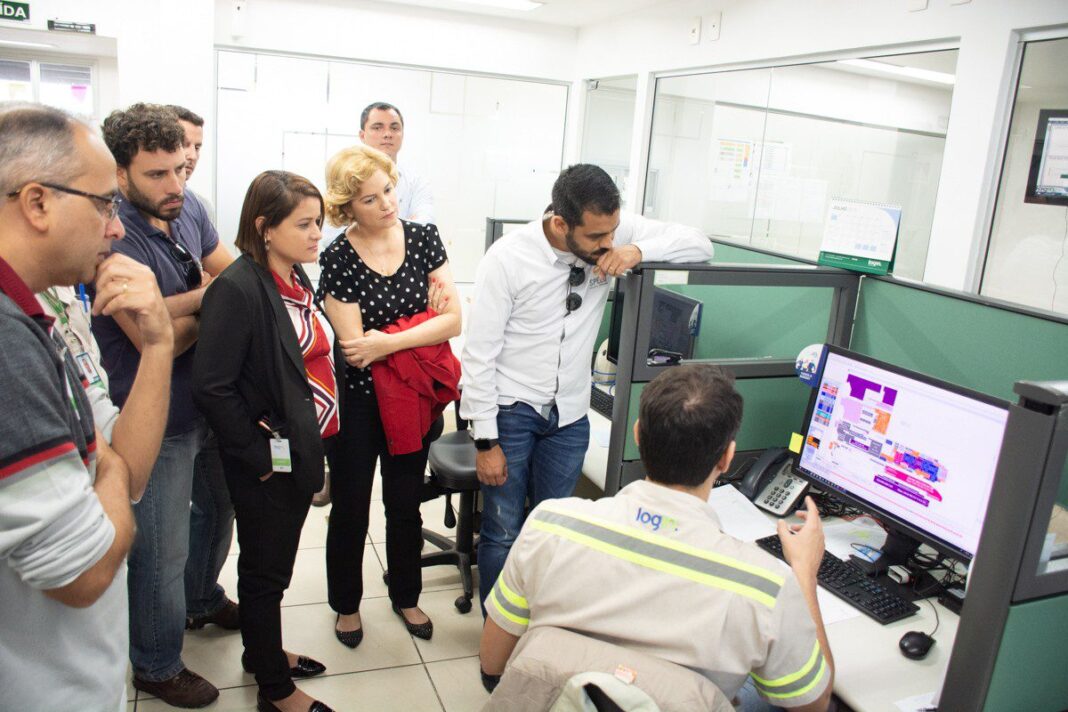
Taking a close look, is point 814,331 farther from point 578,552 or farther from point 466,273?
point 466,273

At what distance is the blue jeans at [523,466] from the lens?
6.99 feet

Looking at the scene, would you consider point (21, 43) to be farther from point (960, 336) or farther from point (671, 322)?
point (960, 336)

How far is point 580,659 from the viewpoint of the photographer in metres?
1.03

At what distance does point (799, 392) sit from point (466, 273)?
4067mm

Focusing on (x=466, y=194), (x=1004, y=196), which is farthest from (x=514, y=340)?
(x=466, y=194)

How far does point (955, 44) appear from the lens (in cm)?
308

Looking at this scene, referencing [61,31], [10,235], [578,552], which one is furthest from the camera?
[61,31]

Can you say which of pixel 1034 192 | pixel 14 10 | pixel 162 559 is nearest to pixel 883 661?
pixel 162 559

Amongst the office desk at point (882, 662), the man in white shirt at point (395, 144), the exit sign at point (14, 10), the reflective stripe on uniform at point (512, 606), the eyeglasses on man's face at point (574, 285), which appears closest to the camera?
the reflective stripe on uniform at point (512, 606)

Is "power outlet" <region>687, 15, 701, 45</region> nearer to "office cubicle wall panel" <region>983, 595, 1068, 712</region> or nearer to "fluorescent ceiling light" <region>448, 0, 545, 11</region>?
"fluorescent ceiling light" <region>448, 0, 545, 11</region>

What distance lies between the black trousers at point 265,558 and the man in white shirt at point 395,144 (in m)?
1.96

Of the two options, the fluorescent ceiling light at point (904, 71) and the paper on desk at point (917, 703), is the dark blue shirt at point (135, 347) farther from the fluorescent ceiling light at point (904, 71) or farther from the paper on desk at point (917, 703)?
the fluorescent ceiling light at point (904, 71)

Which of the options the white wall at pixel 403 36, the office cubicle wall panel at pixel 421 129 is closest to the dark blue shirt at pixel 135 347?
the office cubicle wall panel at pixel 421 129

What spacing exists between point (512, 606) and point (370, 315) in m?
1.10
